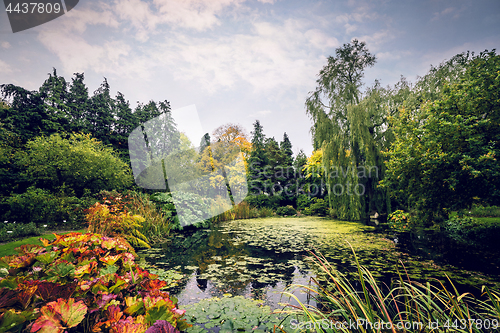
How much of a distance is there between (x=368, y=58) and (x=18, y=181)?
59.1ft

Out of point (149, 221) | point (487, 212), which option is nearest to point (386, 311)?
point (149, 221)

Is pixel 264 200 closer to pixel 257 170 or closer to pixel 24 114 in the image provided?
pixel 257 170

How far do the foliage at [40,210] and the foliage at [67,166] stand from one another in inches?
54.7

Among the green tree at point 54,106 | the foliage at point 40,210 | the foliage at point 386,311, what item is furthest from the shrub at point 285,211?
the green tree at point 54,106

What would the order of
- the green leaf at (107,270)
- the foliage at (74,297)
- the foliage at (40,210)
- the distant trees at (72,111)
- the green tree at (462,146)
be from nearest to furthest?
1. the foliage at (74,297)
2. the green leaf at (107,270)
3. the green tree at (462,146)
4. the foliage at (40,210)
5. the distant trees at (72,111)

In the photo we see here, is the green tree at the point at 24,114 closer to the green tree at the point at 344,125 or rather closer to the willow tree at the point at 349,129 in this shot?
the green tree at the point at 344,125

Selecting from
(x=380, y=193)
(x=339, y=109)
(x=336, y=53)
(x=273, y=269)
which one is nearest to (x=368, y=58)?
(x=336, y=53)

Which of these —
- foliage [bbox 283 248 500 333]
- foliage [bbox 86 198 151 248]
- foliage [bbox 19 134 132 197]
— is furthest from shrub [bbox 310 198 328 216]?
foliage [bbox 283 248 500 333]

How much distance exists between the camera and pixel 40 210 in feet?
20.2

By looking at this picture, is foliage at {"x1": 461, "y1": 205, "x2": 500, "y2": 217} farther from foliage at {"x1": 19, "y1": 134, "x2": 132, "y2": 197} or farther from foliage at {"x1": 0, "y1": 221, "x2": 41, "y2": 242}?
foliage at {"x1": 19, "y1": 134, "x2": 132, "y2": 197}

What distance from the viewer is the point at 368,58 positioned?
10.2 metres

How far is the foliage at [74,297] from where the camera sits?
0.90m

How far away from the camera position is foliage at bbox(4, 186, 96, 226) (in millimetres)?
6094

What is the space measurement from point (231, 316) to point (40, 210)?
7.72 metres
